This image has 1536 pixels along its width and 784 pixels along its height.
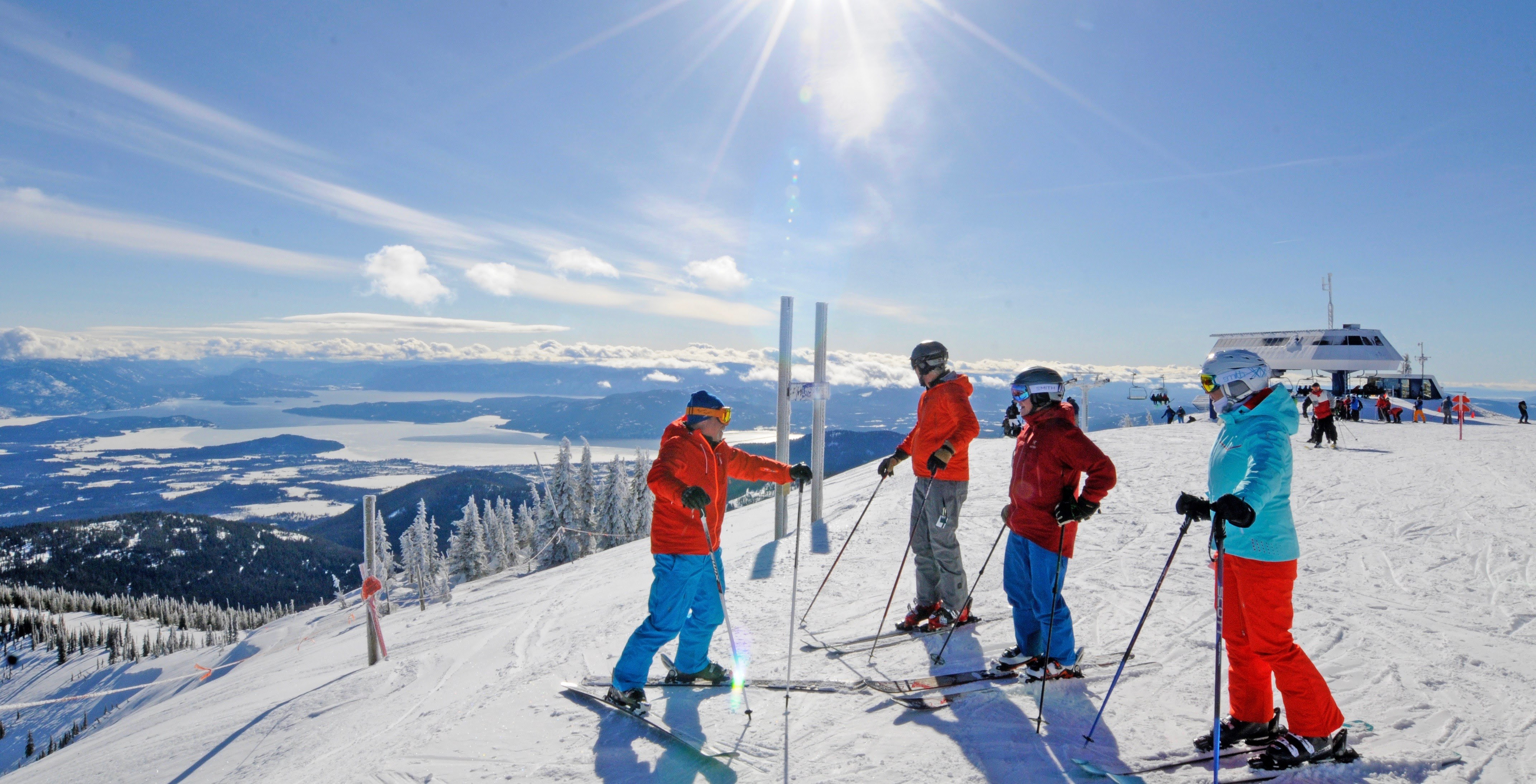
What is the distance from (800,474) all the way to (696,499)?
1043 mm

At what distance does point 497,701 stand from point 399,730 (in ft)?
2.21

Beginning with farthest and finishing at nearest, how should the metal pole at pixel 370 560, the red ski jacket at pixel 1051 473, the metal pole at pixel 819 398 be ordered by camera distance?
the metal pole at pixel 819 398 < the metal pole at pixel 370 560 < the red ski jacket at pixel 1051 473

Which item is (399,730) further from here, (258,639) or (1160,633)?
(258,639)

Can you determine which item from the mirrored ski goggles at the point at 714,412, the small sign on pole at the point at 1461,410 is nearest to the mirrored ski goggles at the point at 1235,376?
the mirrored ski goggles at the point at 714,412

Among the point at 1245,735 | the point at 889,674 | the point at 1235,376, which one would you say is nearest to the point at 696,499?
the point at 889,674

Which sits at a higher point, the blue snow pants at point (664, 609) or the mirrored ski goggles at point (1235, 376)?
the mirrored ski goggles at point (1235, 376)

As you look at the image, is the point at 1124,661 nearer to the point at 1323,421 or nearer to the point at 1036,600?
the point at 1036,600

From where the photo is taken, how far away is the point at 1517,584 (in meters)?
6.24

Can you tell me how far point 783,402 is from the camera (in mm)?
9148

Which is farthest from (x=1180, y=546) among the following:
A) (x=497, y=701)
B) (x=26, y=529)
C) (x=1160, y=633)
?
(x=26, y=529)

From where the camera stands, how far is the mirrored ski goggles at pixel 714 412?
4.23 meters

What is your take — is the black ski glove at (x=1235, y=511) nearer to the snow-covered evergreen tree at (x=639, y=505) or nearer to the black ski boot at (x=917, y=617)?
the black ski boot at (x=917, y=617)

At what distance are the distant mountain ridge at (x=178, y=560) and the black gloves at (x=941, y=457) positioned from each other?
12760 cm

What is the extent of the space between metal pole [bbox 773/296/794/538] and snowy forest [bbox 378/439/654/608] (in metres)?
23.3
